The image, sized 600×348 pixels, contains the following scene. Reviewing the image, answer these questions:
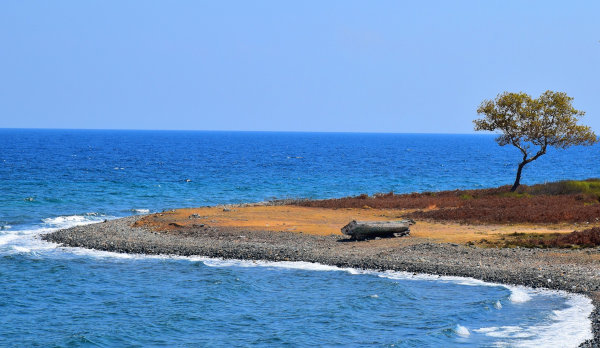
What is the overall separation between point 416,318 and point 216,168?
83.3 meters

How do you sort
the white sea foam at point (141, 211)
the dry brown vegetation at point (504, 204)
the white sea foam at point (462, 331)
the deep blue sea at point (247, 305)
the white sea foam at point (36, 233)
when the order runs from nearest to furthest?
the deep blue sea at point (247, 305)
the white sea foam at point (462, 331)
the white sea foam at point (36, 233)
the dry brown vegetation at point (504, 204)
the white sea foam at point (141, 211)

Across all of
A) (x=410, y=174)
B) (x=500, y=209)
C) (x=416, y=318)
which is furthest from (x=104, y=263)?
(x=410, y=174)

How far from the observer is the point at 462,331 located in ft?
72.4

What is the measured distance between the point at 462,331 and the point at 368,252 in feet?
39.3

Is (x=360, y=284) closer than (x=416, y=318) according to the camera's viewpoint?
No

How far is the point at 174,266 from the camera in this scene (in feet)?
105

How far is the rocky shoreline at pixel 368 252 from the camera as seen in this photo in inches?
1121

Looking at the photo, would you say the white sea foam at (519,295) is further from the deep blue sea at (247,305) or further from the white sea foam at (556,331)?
the white sea foam at (556,331)

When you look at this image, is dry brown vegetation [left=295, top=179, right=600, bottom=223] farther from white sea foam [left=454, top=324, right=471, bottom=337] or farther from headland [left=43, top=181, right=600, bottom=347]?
white sea foam [left=454, top=324, right=471, bottom=337]

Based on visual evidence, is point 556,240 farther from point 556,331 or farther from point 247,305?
point 247,305

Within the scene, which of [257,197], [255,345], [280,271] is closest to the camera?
[255,345]

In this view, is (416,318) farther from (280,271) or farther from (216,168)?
(216,168)

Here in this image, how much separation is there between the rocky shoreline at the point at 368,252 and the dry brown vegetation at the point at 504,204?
30.8ft

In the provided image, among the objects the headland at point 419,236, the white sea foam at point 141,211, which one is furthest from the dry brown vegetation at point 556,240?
the white sea foam at point 141,211
